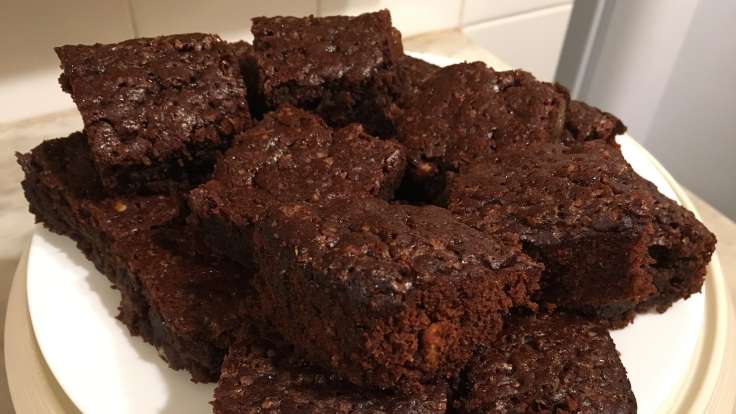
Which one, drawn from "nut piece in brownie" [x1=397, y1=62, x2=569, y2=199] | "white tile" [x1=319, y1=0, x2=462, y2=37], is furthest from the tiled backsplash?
"nut piece in brownie" [x1=397, y1=62, x2=569, y2=199]

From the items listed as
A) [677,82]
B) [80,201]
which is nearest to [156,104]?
[80,201]

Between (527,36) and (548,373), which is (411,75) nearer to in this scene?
(548,373)

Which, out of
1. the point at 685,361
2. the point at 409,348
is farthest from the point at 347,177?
the point at 685,361

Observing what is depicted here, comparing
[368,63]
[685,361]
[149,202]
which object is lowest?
[685,361]

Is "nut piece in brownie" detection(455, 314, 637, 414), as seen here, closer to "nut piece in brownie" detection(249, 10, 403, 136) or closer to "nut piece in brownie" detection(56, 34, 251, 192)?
→ "nut piece in brownie" detection(249, 10, 403, 136)

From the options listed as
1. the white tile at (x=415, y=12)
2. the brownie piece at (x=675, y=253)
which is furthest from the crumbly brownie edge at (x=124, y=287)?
the white tile at (x=415, y=12)

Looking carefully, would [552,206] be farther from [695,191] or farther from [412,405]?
[695,191]
